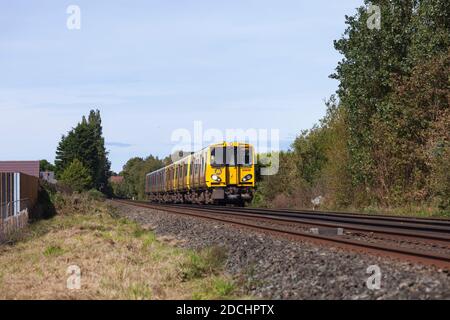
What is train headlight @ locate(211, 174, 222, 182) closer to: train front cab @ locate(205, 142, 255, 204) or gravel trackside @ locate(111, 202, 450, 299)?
train front cab @ locate(205, 142, 255, 204)

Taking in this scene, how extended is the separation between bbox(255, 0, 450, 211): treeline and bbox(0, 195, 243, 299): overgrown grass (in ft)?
45.6

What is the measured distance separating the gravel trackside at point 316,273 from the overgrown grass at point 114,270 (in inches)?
15.8

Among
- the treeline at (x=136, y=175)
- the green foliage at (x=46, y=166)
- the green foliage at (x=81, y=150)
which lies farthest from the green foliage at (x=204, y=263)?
the green foliage at (x=46, y=166)

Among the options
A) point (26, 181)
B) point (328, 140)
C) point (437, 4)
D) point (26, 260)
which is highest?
point (437, 4)

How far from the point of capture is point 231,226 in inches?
672

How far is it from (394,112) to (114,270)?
21479 mm

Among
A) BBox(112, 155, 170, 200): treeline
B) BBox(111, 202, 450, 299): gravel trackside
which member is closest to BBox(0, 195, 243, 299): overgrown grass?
BBox(111, 202, 450, 299): gravel trackside

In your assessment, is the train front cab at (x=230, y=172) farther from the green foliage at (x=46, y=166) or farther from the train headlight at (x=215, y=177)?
the green foliage at (x=46, y=166)

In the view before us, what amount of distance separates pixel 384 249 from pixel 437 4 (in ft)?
63.7

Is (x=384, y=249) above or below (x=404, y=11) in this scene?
below

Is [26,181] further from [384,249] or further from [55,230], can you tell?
[384,249]

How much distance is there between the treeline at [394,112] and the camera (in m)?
25.9

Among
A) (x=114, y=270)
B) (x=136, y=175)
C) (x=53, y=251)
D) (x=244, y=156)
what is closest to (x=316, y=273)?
(x=114, y=270)
